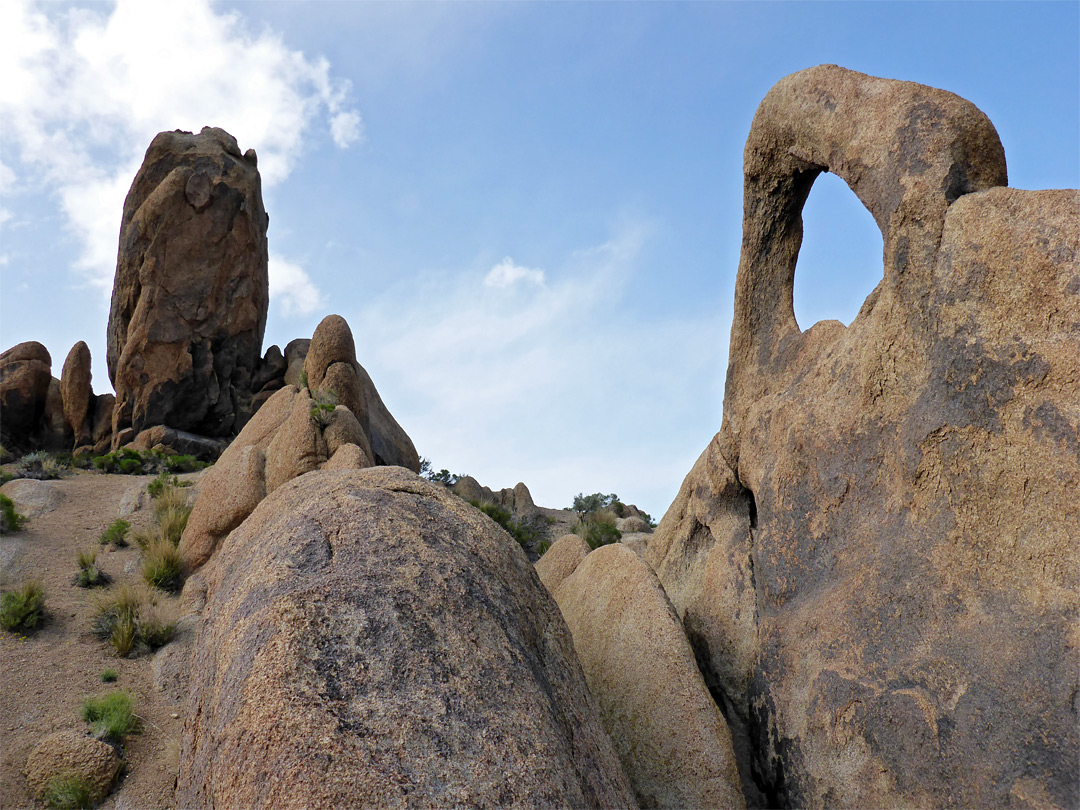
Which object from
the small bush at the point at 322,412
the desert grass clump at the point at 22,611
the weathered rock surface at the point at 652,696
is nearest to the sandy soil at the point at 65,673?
the desert grass clump at the point at 22,611

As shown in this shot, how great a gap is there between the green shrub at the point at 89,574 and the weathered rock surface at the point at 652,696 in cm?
772

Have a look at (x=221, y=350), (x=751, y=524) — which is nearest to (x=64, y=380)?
(x=221, y=350)

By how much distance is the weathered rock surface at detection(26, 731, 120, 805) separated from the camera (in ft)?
19.6

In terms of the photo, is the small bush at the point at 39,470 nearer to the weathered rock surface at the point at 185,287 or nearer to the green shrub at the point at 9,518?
the green shrub at the point at 9,518

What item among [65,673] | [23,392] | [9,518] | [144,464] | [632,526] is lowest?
[65,673]

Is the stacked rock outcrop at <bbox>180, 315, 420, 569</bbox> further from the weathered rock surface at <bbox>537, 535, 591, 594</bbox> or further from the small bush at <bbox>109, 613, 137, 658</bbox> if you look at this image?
the weathered rock surface at <bbox>537, 535, 591, 594</bbox>

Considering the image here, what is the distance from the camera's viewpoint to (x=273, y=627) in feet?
10.5

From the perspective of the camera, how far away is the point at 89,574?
10320mm

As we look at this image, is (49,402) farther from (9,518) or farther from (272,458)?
(272,458)

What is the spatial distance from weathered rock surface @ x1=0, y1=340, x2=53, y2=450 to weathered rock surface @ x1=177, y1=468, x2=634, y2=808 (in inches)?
1020

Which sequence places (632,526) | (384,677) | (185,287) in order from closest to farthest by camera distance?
(384,677) < (632,526) < (185,287)

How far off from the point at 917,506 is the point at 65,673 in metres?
8.04

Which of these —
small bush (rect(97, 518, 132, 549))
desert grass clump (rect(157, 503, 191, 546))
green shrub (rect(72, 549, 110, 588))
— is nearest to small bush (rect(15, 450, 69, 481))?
small bush (rect(97, 518, 132, 549))

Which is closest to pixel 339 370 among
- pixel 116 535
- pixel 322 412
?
pixel 322 412
